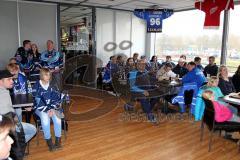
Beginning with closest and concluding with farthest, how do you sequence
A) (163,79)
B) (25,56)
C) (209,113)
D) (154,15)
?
(209,113), (163,79), (25,56), (154,15)

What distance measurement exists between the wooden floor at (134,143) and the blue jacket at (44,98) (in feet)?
2.07

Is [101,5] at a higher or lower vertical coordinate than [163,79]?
higher

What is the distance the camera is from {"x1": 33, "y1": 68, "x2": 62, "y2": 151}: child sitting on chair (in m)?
3.26

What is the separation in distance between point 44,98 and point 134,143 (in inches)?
58.2

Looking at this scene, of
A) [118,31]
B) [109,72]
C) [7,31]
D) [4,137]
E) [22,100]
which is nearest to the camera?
[4,137]

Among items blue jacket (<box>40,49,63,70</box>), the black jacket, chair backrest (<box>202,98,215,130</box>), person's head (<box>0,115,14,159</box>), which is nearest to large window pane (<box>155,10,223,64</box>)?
the black jacket

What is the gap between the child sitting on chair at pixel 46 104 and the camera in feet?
10.7

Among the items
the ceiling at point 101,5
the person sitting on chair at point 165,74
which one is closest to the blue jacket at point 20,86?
the person sitting on chair at point 165,74

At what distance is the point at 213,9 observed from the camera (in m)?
5.12

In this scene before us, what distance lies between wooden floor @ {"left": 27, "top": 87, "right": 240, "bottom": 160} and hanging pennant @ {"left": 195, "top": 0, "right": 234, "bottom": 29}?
2.24 metres

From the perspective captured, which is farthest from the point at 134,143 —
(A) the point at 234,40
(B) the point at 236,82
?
(A) the point at 234,40

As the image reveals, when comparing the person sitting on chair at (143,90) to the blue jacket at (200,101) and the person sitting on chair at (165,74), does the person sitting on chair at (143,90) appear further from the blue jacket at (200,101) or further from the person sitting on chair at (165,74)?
the blue jacket at (200,101)

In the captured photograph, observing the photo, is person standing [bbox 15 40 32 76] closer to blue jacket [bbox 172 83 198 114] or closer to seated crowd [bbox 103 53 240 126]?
seated crowd [bbox 103 53 240 126]

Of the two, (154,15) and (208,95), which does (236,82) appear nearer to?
(208,95)
